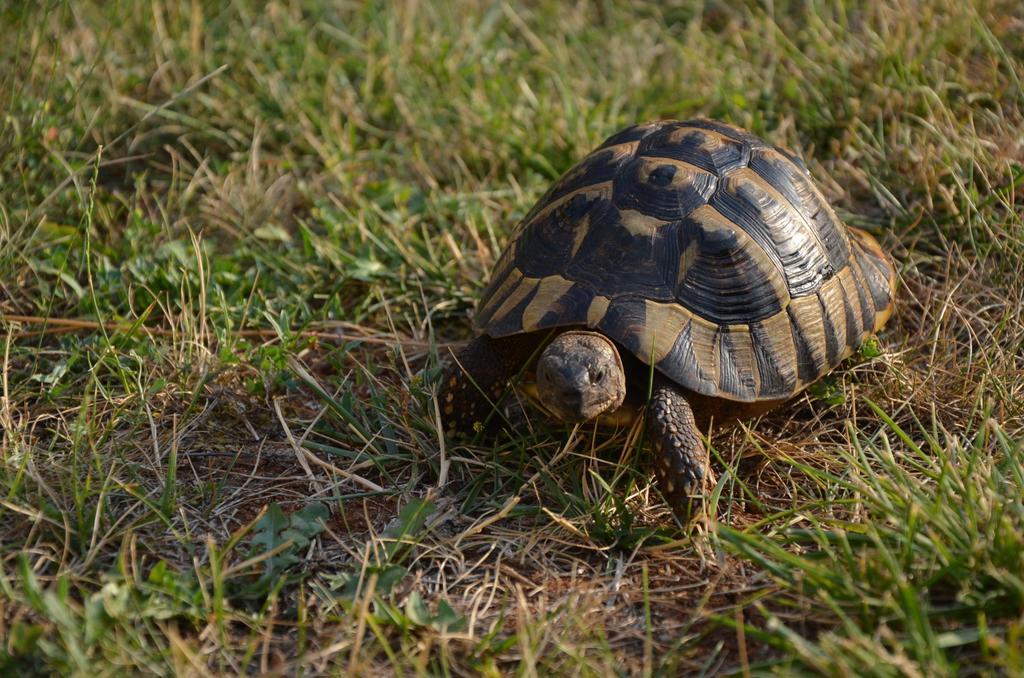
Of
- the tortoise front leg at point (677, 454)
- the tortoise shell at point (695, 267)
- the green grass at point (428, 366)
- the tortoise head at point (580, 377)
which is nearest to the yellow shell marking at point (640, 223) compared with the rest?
the tortoise shell at point (695, 267)

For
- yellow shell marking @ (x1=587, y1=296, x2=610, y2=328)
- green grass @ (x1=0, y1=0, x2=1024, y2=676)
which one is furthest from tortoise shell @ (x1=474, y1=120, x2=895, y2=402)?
green grass @ (x1=0, y1=0, x2=1024, y2=676)

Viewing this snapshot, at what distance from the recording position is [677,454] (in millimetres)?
2295

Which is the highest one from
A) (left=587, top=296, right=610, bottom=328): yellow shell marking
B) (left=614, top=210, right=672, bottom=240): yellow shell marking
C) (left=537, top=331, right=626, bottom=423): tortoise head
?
(left=614, top=210, right=672, bottom=240): yellow shell marking

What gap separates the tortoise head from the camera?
7.27 feet

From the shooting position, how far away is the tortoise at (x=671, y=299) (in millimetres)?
2326

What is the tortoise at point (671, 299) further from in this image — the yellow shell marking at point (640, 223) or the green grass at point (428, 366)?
the green grass at point (428, 366)

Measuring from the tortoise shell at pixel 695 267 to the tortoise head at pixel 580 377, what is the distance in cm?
6

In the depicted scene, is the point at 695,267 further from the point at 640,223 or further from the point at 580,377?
the point at 580,377

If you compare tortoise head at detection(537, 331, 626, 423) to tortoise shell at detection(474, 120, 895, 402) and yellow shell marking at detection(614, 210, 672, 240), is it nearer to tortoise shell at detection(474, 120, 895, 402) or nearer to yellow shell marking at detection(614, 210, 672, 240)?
tortoise shell at detection(474, 120, 895, 402)

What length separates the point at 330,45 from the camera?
14.4ft

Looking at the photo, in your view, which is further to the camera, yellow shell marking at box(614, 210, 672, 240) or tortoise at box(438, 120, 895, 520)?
yellow shell marking at box(614, 210, 672, 240)

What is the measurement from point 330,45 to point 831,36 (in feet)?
7.65

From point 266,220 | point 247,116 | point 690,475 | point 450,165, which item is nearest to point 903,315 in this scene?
point 690,475

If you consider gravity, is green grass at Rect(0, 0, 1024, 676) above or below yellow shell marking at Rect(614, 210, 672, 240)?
below
